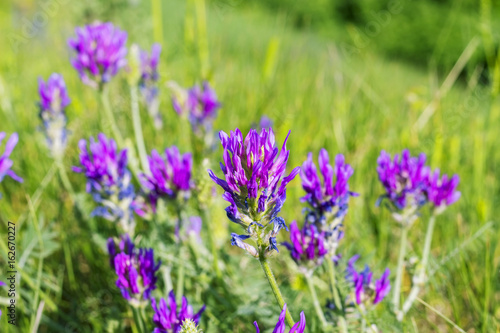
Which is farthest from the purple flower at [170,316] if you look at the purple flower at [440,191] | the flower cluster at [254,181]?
the purple flower at [440,191]

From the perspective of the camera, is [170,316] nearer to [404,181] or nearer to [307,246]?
[307,246]

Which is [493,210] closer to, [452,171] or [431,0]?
[452,171]

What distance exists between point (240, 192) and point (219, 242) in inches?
36.3

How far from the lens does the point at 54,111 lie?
1.79 meters

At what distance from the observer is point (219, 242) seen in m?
1.73

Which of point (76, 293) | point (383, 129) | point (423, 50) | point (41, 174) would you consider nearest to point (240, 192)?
point (76, 293)

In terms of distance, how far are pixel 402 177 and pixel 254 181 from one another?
0.69 m

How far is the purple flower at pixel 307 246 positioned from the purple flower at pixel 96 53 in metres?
0.99

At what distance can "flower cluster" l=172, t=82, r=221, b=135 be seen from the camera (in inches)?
87.6

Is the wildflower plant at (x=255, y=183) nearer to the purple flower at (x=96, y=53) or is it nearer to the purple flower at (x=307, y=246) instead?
the purple flower at (x=307, y=246)

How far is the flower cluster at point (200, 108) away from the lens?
222 centimetres

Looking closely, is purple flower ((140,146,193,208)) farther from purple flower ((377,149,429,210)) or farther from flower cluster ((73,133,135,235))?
purple flower ((377,149,429,210))

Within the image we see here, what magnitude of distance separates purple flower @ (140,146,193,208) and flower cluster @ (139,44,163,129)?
2.84ft

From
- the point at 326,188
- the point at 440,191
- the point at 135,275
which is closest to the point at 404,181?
the point at 440,191
